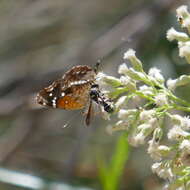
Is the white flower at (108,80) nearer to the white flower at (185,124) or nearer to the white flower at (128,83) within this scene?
the white flower at (128,83)

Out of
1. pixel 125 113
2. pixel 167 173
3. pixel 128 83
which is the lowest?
pixel 167 173

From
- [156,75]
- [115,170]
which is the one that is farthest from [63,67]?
[156,75]

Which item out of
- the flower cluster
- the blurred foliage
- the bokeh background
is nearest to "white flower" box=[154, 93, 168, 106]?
the flower cluster

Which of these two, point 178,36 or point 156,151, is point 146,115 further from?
point 178,36

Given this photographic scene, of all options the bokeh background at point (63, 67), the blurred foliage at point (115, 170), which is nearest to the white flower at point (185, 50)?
the blurred foliage at point (115, 170)

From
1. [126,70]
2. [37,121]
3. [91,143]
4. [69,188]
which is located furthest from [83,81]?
[91,143]

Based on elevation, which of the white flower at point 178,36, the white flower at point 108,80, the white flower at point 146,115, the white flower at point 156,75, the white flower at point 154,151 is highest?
the white flower at point 178,36
